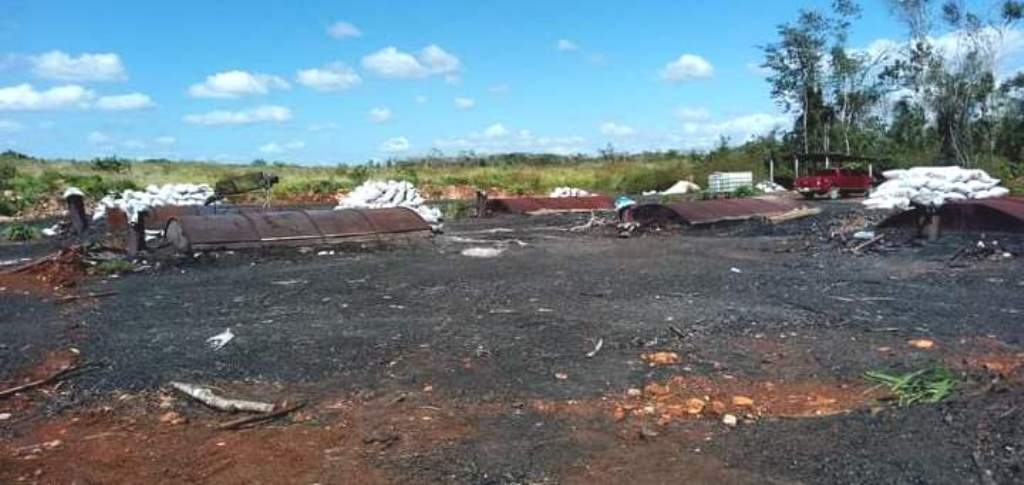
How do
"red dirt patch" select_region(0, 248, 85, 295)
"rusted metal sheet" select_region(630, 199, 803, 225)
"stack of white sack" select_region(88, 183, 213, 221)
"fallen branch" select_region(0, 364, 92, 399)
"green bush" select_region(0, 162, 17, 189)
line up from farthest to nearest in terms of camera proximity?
"green bush" select_region(0, 162, 17, 189) → "stack of white sack" select_region(88, 183, 213, 221) → "rusted metal sheet" select_region(630, 199, 803, 225) → "red dirt patch" select_region(0, 248, 85, 295) → "fallen branch" select_region(0, 364, 92, 399)

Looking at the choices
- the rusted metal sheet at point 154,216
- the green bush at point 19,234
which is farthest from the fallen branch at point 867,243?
the green bush at point 19,234

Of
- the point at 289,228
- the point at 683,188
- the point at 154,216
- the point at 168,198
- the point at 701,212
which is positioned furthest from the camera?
the point at 683,188

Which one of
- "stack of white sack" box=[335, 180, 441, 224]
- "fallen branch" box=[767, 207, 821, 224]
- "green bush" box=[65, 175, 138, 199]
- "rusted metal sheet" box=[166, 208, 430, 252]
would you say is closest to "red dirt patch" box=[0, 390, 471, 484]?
"rusted metal sheet" box=[166, 208, 430, 252]

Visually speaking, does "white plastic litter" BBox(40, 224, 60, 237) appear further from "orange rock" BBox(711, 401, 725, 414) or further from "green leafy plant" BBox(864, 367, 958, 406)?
"green leafy plant" BBox(864, 367, 958, 406)

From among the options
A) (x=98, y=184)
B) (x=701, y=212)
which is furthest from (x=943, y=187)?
(x=98, y=184)

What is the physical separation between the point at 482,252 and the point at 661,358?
792cm

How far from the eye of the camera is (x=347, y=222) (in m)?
15.5

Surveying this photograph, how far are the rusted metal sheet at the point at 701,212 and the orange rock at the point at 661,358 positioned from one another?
11593 millimetres

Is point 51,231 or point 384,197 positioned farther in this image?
point 384,197

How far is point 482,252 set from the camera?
13.9 m

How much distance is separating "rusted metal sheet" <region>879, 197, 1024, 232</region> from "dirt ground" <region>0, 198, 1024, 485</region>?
2.68m

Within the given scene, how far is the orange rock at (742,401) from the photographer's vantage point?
5078 millimetres

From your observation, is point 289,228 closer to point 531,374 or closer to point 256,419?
point 531,374

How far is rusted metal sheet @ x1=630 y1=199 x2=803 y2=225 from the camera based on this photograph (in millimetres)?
17812
